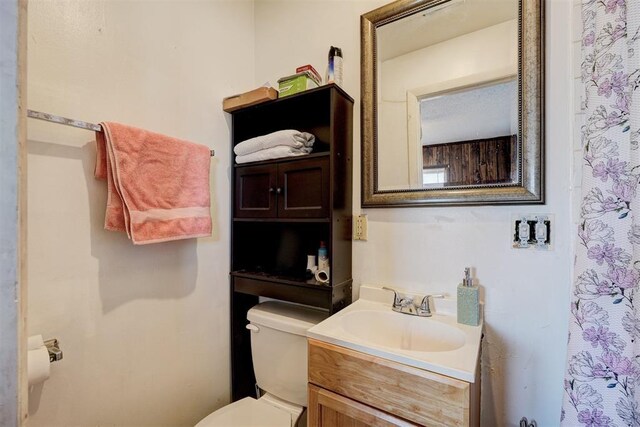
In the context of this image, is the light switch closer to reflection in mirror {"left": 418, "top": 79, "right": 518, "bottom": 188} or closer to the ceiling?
reflection in mirror {"left": 418, "top": 79, "right": 518, "bottom": 188}

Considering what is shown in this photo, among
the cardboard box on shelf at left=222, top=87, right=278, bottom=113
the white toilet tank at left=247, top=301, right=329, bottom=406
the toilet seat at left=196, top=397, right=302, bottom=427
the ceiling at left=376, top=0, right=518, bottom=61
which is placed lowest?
the toilet seat at left=196, top=397, right=302, bottom=427

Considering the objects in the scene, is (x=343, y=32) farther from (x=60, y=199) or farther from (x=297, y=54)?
(x=60, y=199)

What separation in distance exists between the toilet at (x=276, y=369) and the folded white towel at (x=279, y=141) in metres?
0.81

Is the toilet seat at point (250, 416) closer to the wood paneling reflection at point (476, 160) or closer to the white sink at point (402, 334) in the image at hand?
the white sink at point (402, 334)

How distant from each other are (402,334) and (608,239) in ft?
2.36

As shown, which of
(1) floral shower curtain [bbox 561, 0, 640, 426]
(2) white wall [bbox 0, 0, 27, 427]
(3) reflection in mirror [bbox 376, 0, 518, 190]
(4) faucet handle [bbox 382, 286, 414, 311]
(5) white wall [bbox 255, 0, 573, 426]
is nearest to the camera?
(2) white wall [bbox 0, 0, 27, 427]

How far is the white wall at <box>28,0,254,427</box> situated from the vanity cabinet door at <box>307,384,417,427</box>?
706 mm

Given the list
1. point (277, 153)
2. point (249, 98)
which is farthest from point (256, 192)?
point (249, 98)

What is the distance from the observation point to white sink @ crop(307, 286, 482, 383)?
31.6 inches

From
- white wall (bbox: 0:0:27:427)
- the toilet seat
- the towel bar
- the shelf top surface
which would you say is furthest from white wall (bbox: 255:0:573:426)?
white wall (bbox: 0:0:27:427)

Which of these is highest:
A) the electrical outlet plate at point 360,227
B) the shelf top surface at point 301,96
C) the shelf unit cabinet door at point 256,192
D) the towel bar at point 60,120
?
the shelf top surface at point 301,96

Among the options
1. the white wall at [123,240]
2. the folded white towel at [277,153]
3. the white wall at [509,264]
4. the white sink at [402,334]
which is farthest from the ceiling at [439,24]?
the white sink at [402,334]

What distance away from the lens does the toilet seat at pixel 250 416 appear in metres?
1.17

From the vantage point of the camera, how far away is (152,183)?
1.09m
